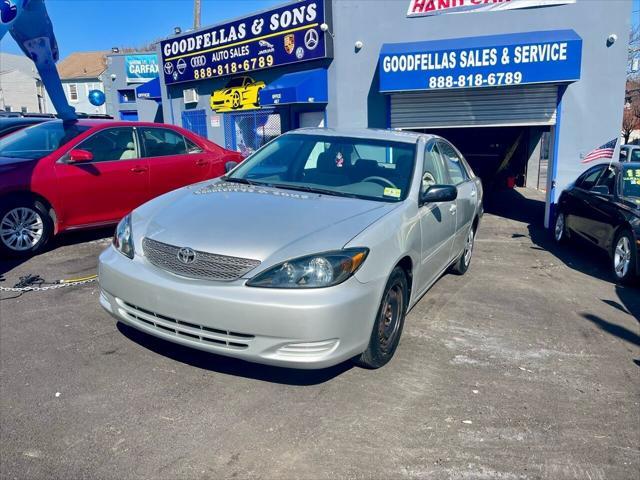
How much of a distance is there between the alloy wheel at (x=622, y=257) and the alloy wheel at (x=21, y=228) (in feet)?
22.7

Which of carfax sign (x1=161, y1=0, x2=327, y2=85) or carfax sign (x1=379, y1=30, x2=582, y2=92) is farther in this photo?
carfax sign (x1=161, y1=0, x2=327, y2=85)

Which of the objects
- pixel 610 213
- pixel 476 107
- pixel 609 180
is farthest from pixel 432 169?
pixel 476 107

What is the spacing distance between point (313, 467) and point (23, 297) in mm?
3577

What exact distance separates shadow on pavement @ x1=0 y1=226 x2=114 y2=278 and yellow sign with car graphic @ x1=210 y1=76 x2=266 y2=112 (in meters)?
6.78

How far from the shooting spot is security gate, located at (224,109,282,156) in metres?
14.1

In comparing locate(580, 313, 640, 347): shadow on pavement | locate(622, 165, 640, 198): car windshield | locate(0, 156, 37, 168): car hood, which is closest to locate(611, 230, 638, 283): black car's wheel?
locate(622, 165, 640, 198): car windshield

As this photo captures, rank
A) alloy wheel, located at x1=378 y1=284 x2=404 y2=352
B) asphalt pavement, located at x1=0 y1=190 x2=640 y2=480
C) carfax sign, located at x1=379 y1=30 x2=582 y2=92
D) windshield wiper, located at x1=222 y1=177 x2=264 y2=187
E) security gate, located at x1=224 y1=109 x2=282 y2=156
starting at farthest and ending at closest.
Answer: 1. security gate, located at x1=224 y1=109 x2=282 y2=156
2. carfax sign, located at x1=379 y1=30 x2=582 y2=92
3. windshield wiper, located at x1=222 y1=177 x2=264 y2=187
4. alloy wheel, located at x1=378 y1=284 x2=404 y2=352
5. asphalt pavement, located at x1=0 y1=190 x2=640 y2=480

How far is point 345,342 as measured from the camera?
316cm

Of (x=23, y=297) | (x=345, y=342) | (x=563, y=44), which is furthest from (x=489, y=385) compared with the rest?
(x=563, y=44)

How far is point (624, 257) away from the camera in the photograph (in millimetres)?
6590

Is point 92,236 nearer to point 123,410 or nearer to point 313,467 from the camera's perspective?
point 123,410

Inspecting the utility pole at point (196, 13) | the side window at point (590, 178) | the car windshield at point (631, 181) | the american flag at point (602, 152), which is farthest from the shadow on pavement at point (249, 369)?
the utility pole at point (196, 13)

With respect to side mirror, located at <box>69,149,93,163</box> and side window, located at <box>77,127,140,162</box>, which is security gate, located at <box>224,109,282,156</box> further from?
side mirror, located at <box>69,149,93,163</box>

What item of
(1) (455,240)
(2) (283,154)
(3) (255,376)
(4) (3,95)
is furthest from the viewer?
(4) (3,95)
